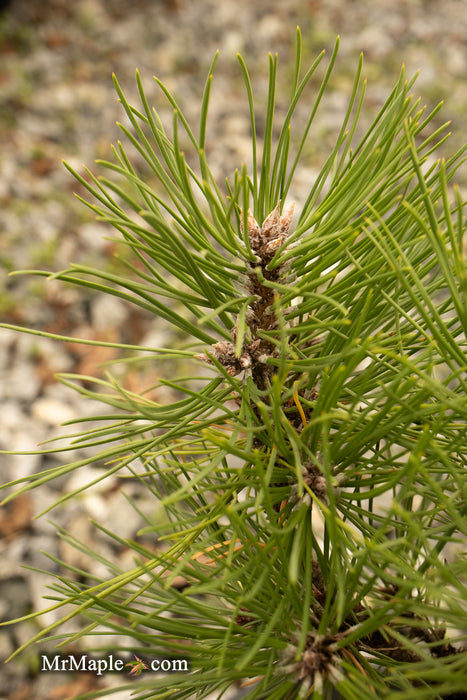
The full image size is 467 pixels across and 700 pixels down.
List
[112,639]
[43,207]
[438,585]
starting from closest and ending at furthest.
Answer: [438,585] → [112,639] → [43,207]

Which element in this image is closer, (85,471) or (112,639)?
(112,639)

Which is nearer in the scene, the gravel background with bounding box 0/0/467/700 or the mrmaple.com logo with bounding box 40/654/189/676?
the mrmaple.com logo with bounding box 40/654/189/676

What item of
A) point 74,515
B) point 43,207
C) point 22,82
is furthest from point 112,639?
point 22,82

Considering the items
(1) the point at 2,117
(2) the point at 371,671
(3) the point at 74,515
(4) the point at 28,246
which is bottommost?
(2) the point at 371,671

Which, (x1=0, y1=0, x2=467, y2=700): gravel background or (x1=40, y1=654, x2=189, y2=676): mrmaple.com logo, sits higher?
(x1=0, y1=0, x2=467, y2=700): gravel background

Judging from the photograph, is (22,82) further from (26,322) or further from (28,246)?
(26,322)

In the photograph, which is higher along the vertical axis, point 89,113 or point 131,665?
point 89,113

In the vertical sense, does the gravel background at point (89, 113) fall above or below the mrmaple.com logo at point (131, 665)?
above

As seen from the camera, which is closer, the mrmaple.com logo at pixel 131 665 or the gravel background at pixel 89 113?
the mrmaple.com logo at pixel 131 665
